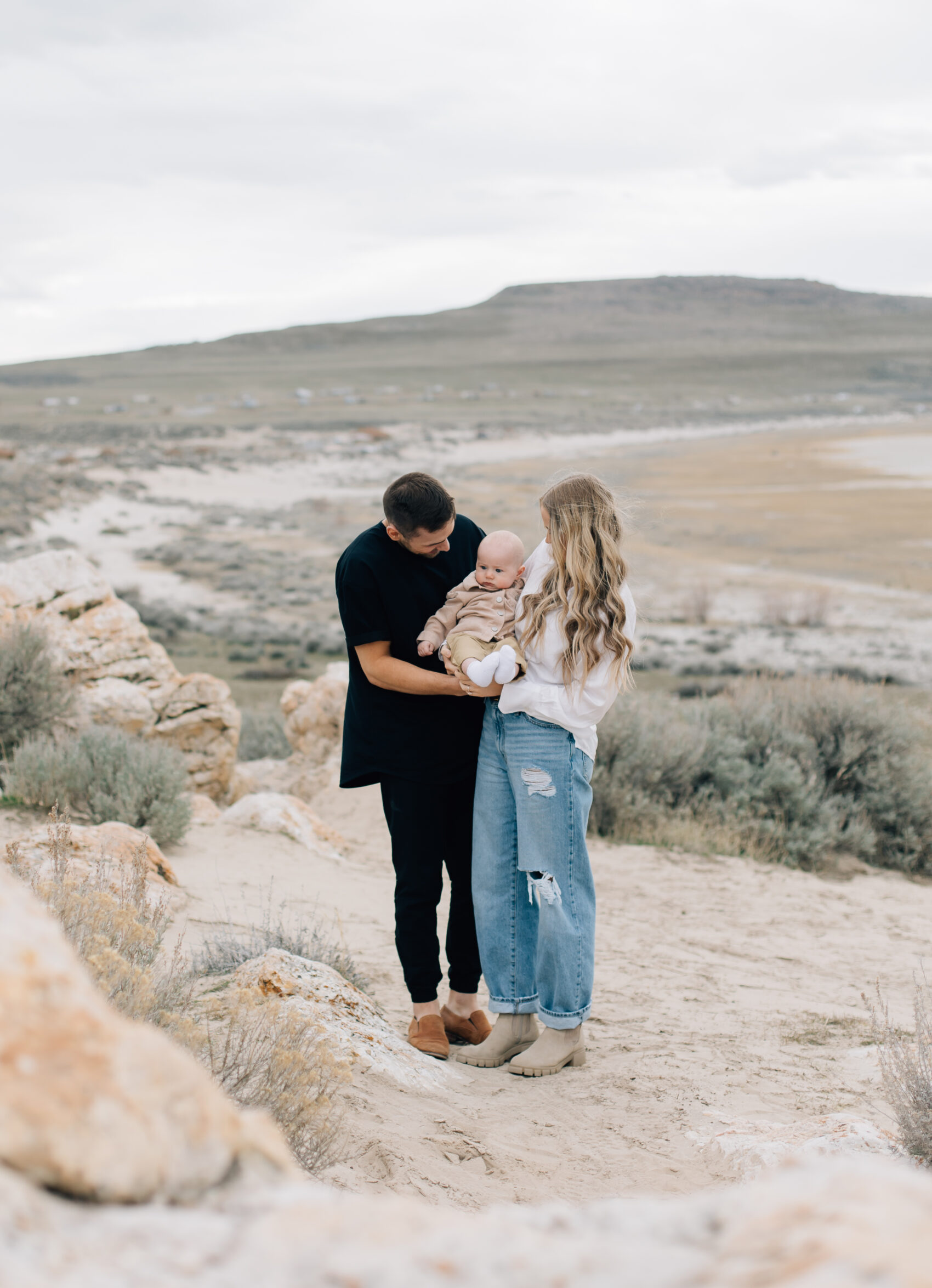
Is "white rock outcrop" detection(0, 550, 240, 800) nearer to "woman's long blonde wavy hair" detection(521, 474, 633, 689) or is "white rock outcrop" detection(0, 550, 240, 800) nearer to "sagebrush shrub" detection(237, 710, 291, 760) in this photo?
"sagebrush shrub" detection(237, 710, 291, 760)

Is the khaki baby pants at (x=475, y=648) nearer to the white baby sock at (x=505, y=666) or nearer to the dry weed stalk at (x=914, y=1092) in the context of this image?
the white baby sock at (x=505, y=666)

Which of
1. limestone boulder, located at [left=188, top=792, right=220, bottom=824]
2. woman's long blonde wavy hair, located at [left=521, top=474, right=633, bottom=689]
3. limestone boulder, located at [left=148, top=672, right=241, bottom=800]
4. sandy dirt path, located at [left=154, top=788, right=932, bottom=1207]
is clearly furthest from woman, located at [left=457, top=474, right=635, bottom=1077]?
limestone boulder, located at [left=148, top=672, right=241, bottom=800]

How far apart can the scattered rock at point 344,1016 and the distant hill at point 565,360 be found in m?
64.7

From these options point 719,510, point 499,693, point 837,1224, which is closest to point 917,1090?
point 499,693

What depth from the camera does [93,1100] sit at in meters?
1.06

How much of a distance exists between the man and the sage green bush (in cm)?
336

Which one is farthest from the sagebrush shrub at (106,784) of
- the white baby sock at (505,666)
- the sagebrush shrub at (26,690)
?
the white baby sock at (505,666)

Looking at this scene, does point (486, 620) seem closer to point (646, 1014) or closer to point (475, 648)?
point (475, 648)

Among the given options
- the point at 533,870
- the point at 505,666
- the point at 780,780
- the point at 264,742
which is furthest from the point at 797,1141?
the point at 264,742

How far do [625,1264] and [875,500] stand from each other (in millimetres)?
32978

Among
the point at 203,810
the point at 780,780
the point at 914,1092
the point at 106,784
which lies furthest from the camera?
the point at 780,780

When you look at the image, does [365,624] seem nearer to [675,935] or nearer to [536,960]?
[536,960]

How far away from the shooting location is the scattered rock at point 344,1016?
3.18 metres

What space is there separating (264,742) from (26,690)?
11.5ft
